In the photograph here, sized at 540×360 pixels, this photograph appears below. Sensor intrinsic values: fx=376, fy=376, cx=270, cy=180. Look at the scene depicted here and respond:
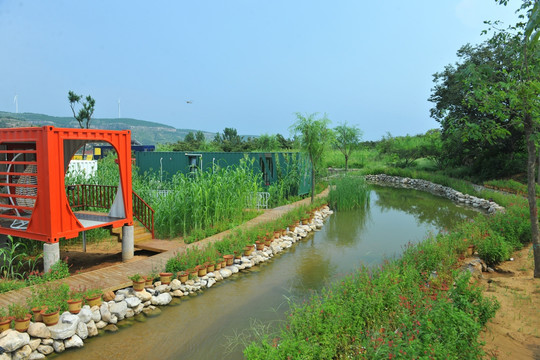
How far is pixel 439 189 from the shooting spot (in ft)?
66.3

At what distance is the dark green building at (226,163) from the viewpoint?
1416 centimetres

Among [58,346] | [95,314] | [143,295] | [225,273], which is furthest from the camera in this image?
[225,273]

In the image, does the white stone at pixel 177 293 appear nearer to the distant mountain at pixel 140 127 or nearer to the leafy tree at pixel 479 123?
the leafy tree at pixel 479 123

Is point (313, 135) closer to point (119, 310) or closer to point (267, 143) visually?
point (119, 310)

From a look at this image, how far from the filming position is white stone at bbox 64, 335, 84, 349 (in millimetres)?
4531

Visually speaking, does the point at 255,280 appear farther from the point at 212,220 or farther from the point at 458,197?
the point at 458,197

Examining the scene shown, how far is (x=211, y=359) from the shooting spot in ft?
14.5

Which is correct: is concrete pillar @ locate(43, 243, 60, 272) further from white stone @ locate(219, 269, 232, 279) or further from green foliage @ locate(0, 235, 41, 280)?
white stone @ locate(219, 269, 232, 279)

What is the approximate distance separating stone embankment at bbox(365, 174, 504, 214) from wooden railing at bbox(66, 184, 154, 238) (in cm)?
1037

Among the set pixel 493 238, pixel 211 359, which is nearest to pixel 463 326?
pixel 211 359

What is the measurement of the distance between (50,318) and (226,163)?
10180 millimetres

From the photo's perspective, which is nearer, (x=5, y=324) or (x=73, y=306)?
(x=5, y=324)

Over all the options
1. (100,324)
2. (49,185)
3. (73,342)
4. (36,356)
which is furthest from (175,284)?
(49,185)

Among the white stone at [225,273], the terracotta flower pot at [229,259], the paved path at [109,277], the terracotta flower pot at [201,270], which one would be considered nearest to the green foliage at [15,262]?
the paved path at [109,277]
